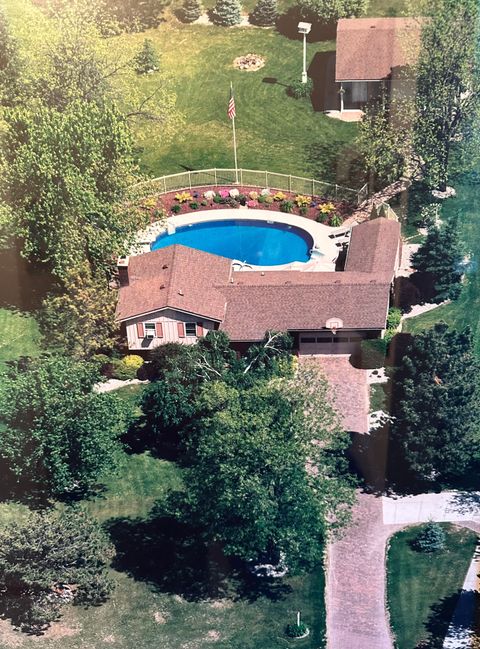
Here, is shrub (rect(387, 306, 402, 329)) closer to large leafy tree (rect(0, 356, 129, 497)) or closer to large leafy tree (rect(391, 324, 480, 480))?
large leafy tree (rect(391, 324, 480, 480))

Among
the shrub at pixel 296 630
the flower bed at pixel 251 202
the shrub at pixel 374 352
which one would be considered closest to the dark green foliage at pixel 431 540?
the shrub at pixel 296 630

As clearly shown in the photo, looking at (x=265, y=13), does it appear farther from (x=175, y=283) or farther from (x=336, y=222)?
(x=175, y=283)

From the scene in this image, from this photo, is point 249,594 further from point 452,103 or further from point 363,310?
point 452,103

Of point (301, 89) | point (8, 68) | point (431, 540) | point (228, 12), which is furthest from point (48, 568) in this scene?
point (228, 12)

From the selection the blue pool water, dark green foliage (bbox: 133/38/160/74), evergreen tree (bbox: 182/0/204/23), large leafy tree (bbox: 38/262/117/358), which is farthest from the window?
evergreen tree (bbox: 182/0/204/23)

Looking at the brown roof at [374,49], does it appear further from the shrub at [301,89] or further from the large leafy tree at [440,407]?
the large leafy tree at [440,407]

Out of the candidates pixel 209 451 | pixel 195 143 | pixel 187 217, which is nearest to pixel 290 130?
pixel 195 143
